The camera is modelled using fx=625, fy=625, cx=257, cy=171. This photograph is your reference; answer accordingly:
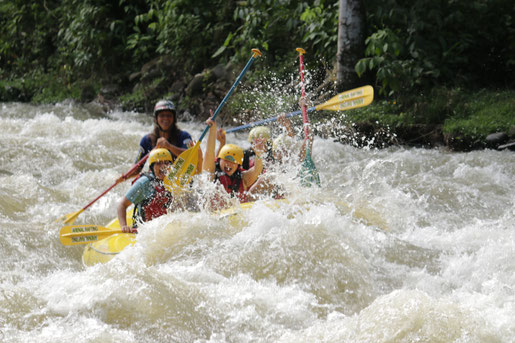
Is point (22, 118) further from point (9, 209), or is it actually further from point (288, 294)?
point (288, 294)

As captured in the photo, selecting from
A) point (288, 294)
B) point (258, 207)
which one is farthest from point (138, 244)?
point (288, 294)

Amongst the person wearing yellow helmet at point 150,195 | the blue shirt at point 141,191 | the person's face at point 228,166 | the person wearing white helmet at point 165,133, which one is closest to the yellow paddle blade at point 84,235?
the person wearing yellow helmet at point 150,195

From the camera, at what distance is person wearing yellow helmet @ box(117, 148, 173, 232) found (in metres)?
4.81

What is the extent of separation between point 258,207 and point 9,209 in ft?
9.96

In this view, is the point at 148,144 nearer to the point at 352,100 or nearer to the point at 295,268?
the point at 352,100

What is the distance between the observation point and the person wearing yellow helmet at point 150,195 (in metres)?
4.81

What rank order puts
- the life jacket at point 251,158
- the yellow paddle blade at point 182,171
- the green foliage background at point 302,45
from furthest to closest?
the green foliage background at point 302,45 → the life jacket at point 251,158 → the yellow paddle blade at point 182,171

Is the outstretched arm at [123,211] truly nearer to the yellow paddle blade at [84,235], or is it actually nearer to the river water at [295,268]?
the yellow paddle blade at [84,235]

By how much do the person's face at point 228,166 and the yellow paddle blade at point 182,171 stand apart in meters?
0.22

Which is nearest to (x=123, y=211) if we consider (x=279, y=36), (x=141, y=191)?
(x=141, y=191)

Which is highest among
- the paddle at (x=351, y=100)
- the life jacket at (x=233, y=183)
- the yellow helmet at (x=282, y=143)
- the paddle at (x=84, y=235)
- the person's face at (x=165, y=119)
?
the person's face at (x=165, y=119)

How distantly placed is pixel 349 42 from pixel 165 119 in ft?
12.4

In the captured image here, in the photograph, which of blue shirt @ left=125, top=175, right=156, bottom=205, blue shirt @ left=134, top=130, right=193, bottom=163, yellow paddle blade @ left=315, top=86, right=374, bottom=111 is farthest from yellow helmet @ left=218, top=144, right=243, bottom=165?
yellow paddle blade @ left=315, top=86, right=374, bottom=111

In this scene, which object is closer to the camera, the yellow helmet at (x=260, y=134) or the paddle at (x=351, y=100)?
the paddle at (x=351, y=100)
